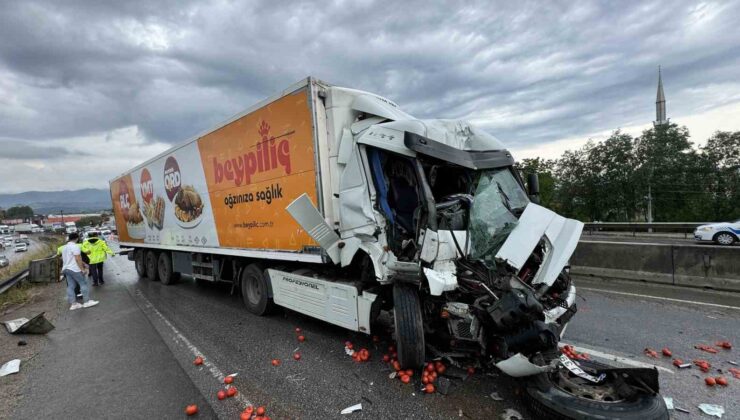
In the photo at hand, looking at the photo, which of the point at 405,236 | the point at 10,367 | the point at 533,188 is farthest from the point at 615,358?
the point at 10,367

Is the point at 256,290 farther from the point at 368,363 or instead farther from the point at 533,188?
the point at 533,188

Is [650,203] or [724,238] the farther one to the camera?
[650,203]

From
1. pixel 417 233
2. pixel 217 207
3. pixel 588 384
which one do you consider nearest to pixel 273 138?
pixel 217 207

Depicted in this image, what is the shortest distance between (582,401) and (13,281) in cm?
1431

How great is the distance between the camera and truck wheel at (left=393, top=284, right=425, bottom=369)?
3.46 metres

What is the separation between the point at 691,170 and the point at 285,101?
4743 centimetres

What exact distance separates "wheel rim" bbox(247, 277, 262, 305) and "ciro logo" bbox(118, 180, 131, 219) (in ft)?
25.8

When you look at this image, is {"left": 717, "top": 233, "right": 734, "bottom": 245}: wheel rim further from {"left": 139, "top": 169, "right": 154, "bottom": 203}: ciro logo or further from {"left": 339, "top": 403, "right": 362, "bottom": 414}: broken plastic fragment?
{"left": 139, "top": 169, "right": 154, "bottom": 203}: ciro logo

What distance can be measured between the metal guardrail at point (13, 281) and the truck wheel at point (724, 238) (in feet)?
82.3

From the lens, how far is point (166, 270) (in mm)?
9750

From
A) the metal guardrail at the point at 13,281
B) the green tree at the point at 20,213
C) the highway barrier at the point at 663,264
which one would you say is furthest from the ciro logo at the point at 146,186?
the green tree at the point at 20,213

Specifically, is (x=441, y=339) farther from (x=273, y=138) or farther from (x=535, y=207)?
(x=273, y=138)

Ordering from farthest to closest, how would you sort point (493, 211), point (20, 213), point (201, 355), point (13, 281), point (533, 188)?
point (20, 213)
point (13, 281)
point (533, 188)
point (201, 355)
point (493, 211)

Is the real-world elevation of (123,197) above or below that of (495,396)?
above
